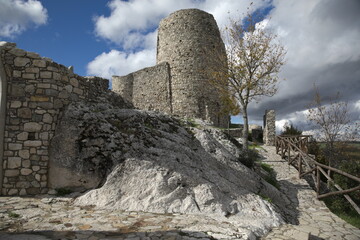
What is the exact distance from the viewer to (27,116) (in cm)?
605

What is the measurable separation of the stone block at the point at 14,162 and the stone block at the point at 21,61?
249 cm

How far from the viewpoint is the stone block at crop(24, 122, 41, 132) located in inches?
237

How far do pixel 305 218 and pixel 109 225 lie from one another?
18.1 feet

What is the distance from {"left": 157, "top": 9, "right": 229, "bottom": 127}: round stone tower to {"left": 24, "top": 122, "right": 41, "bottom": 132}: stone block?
1402 centimetres

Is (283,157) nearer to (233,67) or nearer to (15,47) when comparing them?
(233,67)

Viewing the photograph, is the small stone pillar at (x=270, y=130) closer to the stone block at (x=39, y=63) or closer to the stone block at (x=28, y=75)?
the stone block at (x=39, y=63)

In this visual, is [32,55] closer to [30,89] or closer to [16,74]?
[16,74]

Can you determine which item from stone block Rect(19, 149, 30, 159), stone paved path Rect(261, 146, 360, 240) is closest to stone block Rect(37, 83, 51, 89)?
stone block Rect(19, 149, 30, 159)

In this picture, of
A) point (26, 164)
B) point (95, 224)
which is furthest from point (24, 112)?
point (95, 224)

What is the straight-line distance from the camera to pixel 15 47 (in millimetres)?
6277

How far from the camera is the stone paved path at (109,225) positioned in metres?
3.77

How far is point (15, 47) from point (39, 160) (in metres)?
→ 3.18

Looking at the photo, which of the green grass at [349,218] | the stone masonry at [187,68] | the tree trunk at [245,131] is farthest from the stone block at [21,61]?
the stone masonry at [187,68]

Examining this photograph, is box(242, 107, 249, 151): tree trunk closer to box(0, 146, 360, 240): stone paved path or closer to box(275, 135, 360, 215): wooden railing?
box(275, 135, 360, 215): wooden railing
